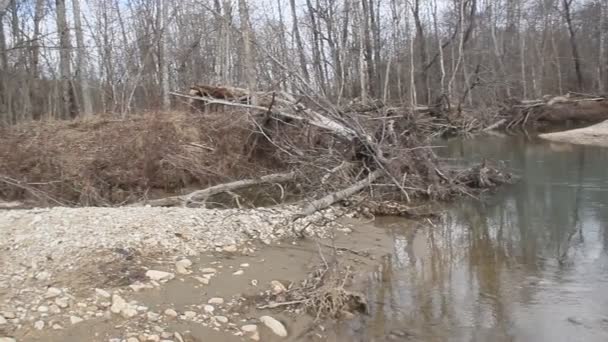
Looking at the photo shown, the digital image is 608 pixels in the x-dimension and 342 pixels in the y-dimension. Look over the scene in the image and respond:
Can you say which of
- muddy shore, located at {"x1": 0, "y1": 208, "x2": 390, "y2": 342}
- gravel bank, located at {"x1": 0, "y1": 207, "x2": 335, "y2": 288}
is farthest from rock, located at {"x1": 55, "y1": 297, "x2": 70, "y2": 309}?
gravel bank, located at {"x1": 0, "y1": 207, "x2": 335, "y2": 288}

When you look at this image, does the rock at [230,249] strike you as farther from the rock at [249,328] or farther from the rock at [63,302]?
the rock at [63,302]

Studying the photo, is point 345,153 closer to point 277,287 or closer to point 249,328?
A: point 277,287

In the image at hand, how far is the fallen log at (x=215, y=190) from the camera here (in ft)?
28.9

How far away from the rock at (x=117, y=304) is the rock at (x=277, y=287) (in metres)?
1.44

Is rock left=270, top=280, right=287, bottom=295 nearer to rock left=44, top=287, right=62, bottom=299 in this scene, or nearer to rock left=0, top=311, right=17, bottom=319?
rock left=44, top=287, right=62, bottom=299

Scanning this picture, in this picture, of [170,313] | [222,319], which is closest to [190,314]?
[170,313]

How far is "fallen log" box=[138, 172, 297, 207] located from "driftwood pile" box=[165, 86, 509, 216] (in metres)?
0.02

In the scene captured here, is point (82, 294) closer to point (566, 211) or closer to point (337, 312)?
point (337, 312)

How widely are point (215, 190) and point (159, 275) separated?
174 inches

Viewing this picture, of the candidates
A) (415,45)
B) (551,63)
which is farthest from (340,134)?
(551,63)

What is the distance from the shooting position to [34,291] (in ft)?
15.1

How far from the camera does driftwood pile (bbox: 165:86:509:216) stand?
10.4 meters

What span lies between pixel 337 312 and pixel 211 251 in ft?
6.02

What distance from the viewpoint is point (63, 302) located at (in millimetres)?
4449
